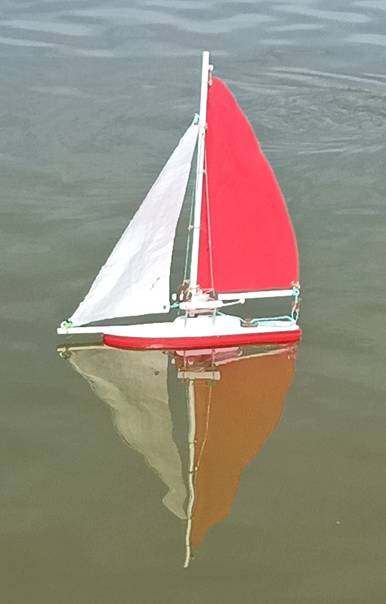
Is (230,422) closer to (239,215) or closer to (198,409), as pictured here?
(198,409)

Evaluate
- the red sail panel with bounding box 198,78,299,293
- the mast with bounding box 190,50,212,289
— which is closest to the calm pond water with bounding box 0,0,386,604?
the red sail panel with bounding box 198,78,299,293

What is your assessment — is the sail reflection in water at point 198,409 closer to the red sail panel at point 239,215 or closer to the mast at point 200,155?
the red sail panel at point 239,215

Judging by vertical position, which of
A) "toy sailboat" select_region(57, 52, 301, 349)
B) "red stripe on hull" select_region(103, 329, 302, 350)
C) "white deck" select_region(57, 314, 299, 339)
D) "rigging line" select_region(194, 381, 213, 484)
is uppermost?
"toy sailboat" select_region(57, 52, 301, 349)

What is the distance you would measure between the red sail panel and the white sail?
0.32 meters

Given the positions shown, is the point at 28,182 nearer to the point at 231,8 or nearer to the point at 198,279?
the point at 198,279

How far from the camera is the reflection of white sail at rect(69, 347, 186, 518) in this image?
869 cm

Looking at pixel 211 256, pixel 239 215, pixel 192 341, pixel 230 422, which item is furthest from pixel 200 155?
pixel 230 422

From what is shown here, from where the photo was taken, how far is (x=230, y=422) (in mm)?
9219

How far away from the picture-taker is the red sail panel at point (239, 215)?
9.52 m

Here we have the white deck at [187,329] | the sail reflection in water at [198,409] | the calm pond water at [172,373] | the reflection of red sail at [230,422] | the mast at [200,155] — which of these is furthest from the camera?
the white deck at [187,329]

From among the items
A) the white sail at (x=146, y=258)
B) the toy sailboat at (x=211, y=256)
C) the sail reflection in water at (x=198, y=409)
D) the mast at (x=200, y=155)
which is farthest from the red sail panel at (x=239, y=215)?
the sail reflection in water at (x=198, y=409)

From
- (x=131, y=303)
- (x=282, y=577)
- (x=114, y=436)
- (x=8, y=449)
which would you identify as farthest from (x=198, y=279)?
(x=282, y=577)

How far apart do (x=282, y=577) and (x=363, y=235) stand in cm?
580

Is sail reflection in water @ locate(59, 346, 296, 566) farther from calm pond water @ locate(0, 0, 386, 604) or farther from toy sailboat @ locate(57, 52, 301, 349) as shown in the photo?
toy sailboat @ locate(57, 52, 301, 349)
